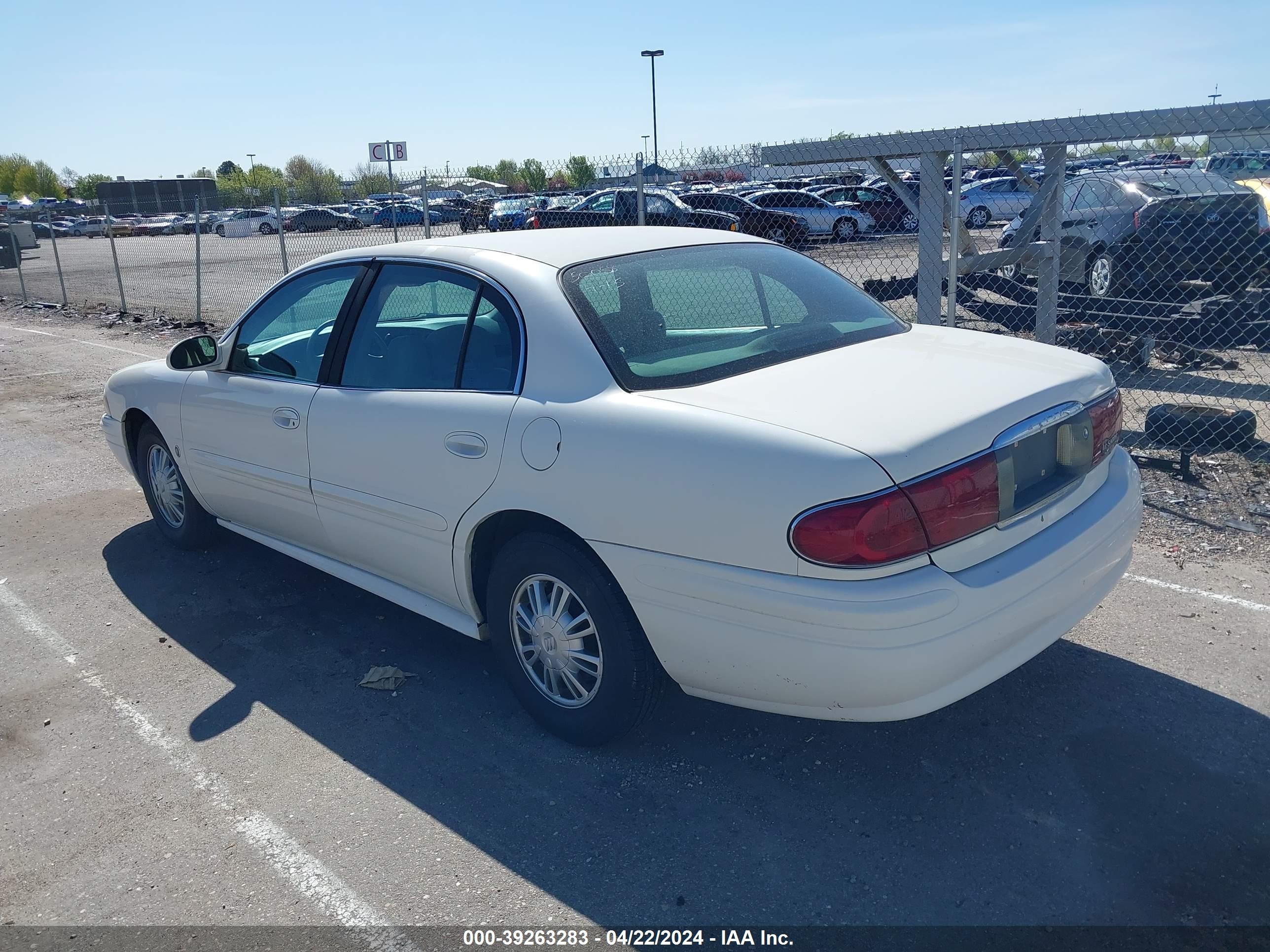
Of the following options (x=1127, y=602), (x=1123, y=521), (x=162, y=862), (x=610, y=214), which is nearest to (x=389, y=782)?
(x=162, y=862)

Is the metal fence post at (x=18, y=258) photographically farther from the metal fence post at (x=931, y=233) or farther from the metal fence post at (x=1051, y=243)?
the metal fence post at (x=1051, y=243)

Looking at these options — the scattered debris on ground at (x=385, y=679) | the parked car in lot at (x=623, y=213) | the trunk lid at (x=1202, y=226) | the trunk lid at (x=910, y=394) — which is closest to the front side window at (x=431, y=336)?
the trunk lid at (x=910, y=394)

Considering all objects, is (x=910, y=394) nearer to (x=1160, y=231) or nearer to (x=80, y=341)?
(x=1160, y=231)

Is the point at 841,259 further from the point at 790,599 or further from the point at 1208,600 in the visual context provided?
the point at 790,599

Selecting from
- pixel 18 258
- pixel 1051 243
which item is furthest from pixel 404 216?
pixel 1051 243

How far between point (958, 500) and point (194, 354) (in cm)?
380

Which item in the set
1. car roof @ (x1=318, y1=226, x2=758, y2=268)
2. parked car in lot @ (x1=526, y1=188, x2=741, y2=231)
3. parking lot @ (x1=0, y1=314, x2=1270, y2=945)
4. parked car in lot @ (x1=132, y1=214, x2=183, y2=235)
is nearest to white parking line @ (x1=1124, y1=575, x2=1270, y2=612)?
parking lot @ (x1=0, y1=314, x2=1270, y2=945)

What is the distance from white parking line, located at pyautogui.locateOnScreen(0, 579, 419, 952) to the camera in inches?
107

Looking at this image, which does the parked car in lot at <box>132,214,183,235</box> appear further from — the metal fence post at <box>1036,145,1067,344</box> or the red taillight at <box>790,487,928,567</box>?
the red taillight at <box>790,487,928,567</box>

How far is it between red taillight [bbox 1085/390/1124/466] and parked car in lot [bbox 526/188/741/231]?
1093 centimetres

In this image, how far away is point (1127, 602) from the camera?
4.43 m

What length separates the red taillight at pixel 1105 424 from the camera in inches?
131

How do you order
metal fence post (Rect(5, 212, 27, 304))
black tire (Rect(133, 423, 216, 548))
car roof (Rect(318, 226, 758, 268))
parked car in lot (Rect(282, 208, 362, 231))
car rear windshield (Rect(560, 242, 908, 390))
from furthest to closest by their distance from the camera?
metal fence post (Rect(5, 212, 27, 304)) < parked car in lot (Rect(282, 208, 362, 231)) < black tire (Rect(133, 423, 216, 548)) < car roof (Rect(318, 226, 758, 268)) < car rear windshield (Rect(560, 242, 908, 390))

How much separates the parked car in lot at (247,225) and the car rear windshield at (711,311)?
2888 cm
